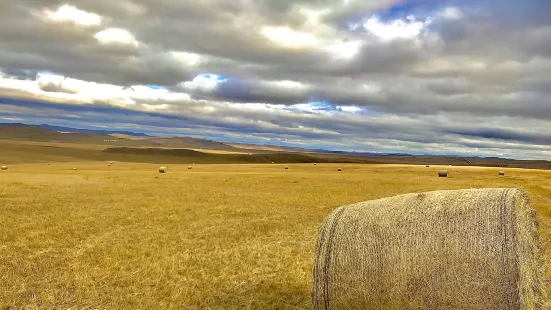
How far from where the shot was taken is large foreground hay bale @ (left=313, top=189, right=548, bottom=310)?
20.2ft

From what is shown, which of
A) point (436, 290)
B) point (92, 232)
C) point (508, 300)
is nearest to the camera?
point (508, 300)

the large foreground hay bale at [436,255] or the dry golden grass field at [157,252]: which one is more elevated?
the large foreground hay bale at [436,255]

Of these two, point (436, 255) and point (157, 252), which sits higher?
point (436, 255)

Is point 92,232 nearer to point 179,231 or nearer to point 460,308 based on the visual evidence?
point 179,231

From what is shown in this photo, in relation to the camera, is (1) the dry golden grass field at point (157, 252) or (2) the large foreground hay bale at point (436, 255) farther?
(1) the dry golden grass field at point (157, 252)

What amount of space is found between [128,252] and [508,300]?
1074 cm

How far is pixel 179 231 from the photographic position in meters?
16.8

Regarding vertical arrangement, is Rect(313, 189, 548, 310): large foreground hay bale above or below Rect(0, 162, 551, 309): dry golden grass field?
above

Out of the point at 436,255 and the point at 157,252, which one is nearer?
the point at 436,255

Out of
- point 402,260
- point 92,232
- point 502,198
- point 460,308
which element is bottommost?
point 92,232

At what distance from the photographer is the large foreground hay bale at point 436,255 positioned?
20.2 ft

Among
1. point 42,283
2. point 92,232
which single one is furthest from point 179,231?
point 42,283

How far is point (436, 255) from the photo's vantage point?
6.49 m

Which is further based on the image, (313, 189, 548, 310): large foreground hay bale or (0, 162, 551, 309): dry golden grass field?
(0, 162, 551, 309): dry golden grass field
